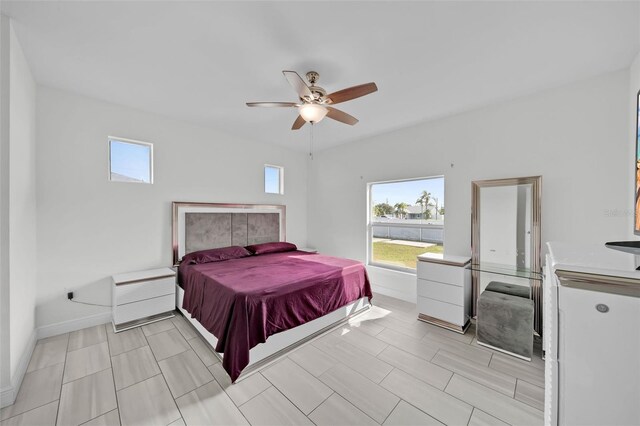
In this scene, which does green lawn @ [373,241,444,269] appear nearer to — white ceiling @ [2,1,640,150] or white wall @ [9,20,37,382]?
white ceiling @ [2,1,640,150]

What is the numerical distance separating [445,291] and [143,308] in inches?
139

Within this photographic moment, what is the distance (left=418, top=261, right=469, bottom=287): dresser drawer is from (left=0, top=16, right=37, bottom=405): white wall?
3.73 meters

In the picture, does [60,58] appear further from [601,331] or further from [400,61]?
[601,331]

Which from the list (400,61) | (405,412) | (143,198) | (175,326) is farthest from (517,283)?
(143,198)

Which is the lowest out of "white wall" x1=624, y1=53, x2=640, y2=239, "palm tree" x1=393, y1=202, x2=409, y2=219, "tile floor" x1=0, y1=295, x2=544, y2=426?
"tile floor" x1=0, y1=295, x2=544, y2=426

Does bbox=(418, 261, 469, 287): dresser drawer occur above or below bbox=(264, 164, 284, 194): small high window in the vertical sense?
below

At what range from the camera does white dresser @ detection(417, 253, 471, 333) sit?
277 centimetres

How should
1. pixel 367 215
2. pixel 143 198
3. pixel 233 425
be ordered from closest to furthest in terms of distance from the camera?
pixel 233 425 → pixel 143 198 → pixel 367 215

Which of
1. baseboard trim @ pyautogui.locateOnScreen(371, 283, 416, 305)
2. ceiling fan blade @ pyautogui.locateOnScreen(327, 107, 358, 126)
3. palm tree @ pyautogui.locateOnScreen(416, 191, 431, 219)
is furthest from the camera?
palm tree @ pyautogui.locateOnScreen(416, 191, 431, 219)

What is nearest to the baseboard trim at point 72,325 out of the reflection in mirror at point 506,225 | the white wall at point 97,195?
the white wall at point 97,195

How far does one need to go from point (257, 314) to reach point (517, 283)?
2.86 metres

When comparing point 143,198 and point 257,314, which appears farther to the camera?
point 143,198

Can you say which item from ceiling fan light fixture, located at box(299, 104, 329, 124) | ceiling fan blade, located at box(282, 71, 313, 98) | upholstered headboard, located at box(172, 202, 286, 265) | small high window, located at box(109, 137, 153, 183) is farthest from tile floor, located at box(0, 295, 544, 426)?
ceiling fan blade, located at box(282, 71, 313, 98)

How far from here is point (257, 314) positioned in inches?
81.8
